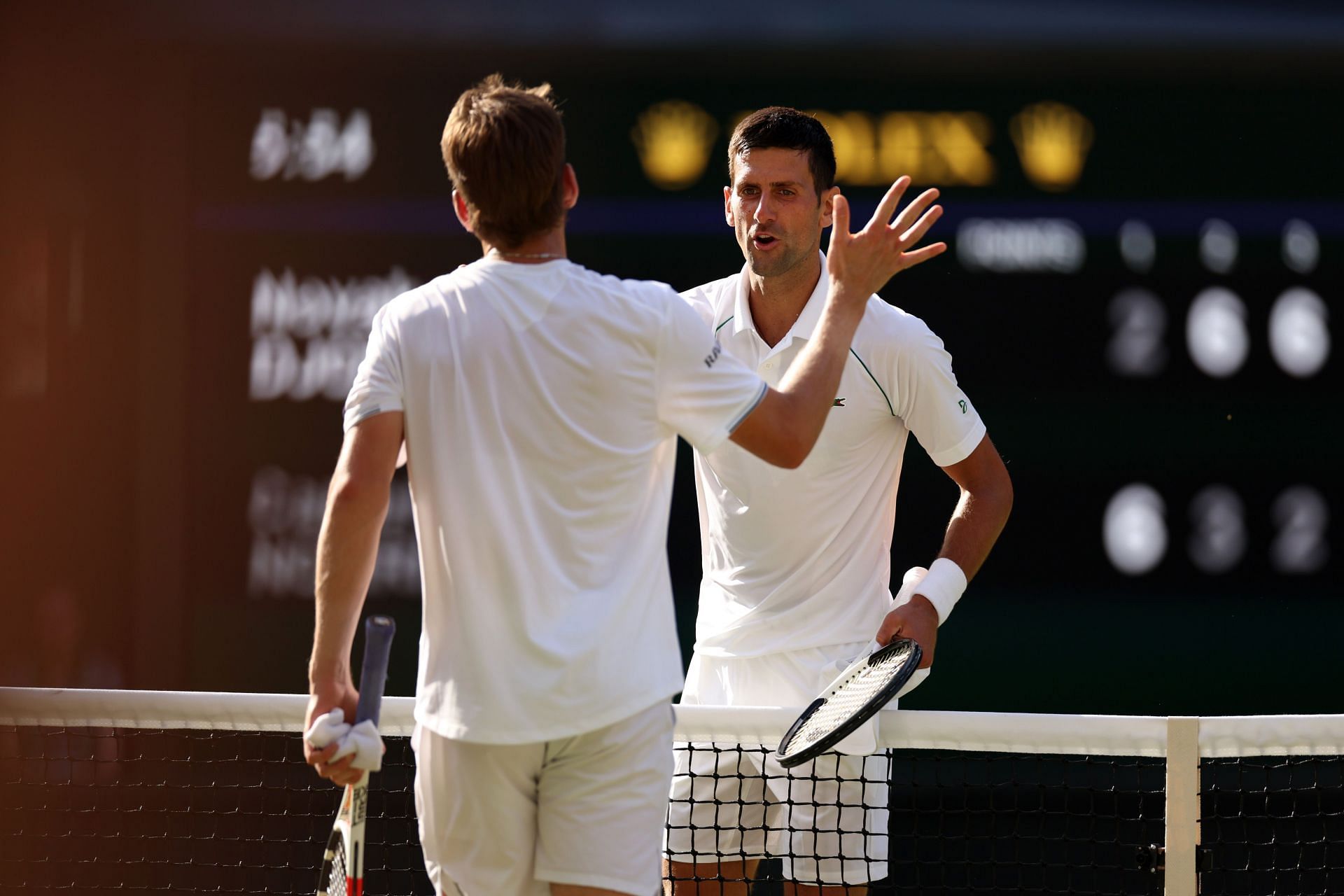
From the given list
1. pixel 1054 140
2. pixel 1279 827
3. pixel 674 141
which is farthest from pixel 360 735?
pixel 1279 827

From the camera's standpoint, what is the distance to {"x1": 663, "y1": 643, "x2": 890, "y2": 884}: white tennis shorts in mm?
2717

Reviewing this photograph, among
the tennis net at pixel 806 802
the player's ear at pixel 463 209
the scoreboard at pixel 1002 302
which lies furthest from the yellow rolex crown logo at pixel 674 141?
the player's ear at pixel 463 209

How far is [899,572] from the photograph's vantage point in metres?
4.98

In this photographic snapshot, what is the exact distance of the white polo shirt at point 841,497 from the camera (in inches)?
109

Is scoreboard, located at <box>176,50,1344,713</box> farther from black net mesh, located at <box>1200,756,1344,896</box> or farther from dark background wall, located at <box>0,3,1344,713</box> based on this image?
black net mesh, located at <box>1200,756,1344,896</box>

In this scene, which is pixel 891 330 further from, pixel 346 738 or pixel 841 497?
pixel 346 738

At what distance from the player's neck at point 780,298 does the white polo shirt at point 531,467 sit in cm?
102

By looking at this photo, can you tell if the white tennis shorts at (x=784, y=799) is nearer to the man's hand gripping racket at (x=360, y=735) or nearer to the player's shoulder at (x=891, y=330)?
the player's shoulder at (x=891, y=330)

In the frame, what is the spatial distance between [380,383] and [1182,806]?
158 cm

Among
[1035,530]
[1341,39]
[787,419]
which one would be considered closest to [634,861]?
[787,419]

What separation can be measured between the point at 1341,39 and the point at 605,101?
7.55 feet

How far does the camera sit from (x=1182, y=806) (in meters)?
2.61

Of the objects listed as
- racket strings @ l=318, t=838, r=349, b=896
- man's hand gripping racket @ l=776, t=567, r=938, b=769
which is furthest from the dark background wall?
racket strings @ l=318, t=838, r=349, b=896

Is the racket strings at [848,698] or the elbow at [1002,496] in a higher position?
the elbow at [1002,496]
